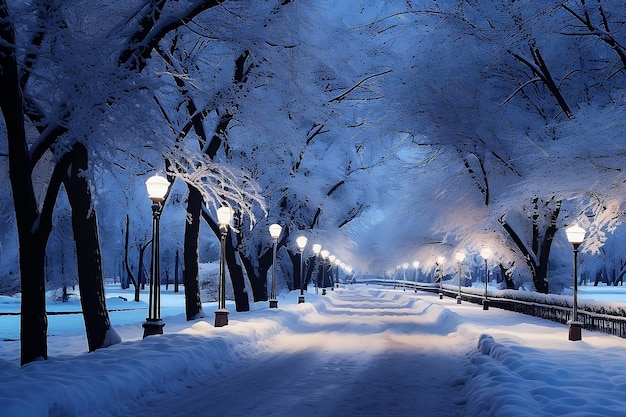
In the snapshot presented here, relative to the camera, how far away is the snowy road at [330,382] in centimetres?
876

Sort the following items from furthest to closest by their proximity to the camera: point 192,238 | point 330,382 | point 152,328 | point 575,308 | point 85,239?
point 192,238
point 575,308
point 152,328
point 85,239
point 330,382

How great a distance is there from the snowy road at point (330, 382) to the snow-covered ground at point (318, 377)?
19 millimetres

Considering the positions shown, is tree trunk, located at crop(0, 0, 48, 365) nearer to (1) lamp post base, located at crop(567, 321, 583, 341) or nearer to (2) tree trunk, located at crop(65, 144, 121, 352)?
(2) tree trunk, located at crop(65, 144, 121, 352)

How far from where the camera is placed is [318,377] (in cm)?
1141

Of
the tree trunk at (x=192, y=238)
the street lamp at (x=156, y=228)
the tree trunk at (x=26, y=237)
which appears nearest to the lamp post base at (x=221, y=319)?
the street lamp at (x=156, y=228)

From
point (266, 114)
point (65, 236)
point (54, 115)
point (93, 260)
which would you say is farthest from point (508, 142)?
point (65, 236)

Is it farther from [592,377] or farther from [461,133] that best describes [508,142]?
[592,377]

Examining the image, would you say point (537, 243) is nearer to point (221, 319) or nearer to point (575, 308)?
point (575, 308)

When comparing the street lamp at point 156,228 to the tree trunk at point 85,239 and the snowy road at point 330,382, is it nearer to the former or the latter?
the tree trunk at point 85,239

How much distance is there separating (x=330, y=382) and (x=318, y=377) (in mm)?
540

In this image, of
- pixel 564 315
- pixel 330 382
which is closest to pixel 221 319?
pixel 330 382

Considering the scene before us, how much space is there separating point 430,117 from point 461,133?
1.21m

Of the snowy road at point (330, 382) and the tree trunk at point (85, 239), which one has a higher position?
the tree trunk at point (85, 239)

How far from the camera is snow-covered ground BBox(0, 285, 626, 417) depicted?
808cm
